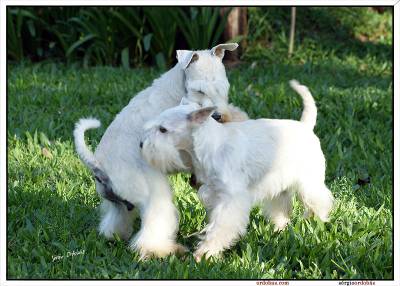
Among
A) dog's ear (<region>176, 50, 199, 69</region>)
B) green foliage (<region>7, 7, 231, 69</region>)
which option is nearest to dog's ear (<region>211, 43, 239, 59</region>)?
dog's ear (<region>176, 50, 199, 69</region>)

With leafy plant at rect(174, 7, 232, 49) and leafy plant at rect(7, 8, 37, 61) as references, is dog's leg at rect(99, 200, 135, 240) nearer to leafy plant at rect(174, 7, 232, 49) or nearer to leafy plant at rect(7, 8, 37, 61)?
leafy plant at rect(174, 7, 232, 49)

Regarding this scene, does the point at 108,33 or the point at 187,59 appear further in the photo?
the point at 108,33

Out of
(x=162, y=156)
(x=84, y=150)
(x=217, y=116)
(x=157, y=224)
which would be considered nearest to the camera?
(x=162, y=156)

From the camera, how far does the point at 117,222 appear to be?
4621 mm

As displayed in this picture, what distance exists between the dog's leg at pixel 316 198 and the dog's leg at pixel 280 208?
148 mm

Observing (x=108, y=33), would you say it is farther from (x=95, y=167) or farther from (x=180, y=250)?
(x=180, y=250)

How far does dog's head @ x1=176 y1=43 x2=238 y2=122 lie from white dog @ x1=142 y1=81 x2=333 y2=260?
19 centimetres

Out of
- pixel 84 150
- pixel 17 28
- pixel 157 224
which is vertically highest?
pixel 84 150

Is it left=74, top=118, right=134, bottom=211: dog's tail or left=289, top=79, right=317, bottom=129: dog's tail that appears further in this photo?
left=289, top=79, right=317, bottom=129: dog's tail

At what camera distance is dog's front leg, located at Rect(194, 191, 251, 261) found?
423 cm

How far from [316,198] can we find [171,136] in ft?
3.60

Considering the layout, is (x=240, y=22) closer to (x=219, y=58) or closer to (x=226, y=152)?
(x=219, y=58)

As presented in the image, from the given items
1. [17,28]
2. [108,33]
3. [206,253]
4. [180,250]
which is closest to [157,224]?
[180,250]
